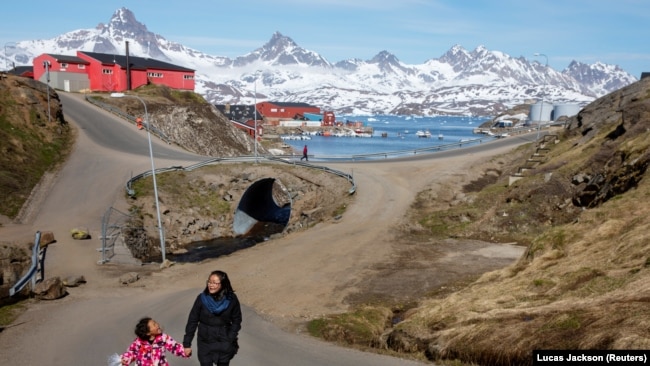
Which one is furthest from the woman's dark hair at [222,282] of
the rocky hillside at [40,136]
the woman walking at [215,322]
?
the rocky hillside at [40,136]

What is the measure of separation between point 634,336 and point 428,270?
16245 mm

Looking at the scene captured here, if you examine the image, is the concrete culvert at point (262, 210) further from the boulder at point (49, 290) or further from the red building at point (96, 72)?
the red building at point (96, 72)

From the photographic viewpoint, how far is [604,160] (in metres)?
38.9

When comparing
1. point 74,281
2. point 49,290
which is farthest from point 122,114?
point 49,290

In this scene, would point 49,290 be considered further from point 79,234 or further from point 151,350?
point 151,350

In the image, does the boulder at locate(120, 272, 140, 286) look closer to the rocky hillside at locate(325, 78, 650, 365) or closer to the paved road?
the paved road

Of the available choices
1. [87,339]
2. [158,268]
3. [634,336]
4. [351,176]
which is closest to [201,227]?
[351,176]

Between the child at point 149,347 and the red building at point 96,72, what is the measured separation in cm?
8992

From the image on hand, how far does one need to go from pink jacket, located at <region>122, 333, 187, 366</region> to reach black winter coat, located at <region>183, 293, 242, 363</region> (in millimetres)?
335

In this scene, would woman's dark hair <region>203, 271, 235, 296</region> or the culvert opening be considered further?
the culvert opening

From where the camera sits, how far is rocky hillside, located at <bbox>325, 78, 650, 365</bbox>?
44.6ft
